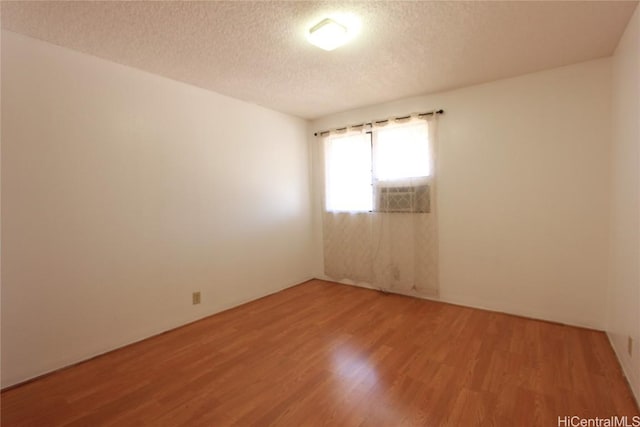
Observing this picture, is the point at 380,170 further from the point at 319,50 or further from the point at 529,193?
the point at 319,50

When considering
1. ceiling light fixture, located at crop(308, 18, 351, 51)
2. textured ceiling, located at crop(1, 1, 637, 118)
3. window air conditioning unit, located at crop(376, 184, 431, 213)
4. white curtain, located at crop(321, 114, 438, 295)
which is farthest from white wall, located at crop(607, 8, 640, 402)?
ceiling light fixture, located at crop(308, 18, 351, 51)

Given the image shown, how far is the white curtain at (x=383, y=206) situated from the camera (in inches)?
134

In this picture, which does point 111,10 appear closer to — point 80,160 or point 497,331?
point 80,160

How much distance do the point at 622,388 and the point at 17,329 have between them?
13.0ft

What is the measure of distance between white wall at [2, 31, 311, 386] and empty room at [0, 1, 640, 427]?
0.6 inches

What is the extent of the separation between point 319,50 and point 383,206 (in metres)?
2.00

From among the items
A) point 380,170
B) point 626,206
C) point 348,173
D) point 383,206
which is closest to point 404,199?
point 383,206

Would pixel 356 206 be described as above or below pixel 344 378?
above

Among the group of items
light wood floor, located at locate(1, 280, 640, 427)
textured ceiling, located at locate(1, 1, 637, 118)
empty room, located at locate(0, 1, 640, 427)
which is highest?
textured ceiling, located at locate(1, 1, 637, 118)

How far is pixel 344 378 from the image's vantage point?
6.55 feet

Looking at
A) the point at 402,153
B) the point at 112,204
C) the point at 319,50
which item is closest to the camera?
the point at 319,50

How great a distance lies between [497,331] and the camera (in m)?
2.62

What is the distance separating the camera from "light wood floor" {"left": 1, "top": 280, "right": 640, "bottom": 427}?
1667 mm

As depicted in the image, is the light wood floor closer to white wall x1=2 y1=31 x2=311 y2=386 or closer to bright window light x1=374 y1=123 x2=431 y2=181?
white wall x1=2 y1=31 x2=311 y2=386
